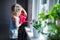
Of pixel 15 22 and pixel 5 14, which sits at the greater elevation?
pixel 5 14

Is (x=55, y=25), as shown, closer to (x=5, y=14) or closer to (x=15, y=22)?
(x=5, y=14)

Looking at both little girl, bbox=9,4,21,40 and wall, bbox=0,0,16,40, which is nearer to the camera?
wall, bbox=0,0,16,40

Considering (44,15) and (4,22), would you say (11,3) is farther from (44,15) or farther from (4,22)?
(44,15)

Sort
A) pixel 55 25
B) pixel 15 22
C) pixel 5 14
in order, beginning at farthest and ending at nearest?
1. pixel 15 22
2. pixel 5 14
3. pixel 55 25

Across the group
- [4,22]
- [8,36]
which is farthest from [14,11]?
[8,36]

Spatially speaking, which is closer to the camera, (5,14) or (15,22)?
(5,14)

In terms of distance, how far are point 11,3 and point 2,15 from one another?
0.38 meters

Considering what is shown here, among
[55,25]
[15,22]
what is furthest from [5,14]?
[55,25]

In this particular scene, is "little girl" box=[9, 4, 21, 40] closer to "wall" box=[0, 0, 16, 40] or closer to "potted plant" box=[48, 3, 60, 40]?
"wall" box=[0, 0, 16, 40]

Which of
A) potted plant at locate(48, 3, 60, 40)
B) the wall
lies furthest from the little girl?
potted plant at locate(48, 3, 60, 40)

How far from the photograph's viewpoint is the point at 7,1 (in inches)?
156

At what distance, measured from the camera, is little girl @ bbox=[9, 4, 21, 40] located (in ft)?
13.6

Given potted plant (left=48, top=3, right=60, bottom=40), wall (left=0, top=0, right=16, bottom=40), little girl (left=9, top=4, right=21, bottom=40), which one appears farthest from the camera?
little girl (left=9, top=4, right=21, bottom=40)

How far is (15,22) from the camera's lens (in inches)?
167
